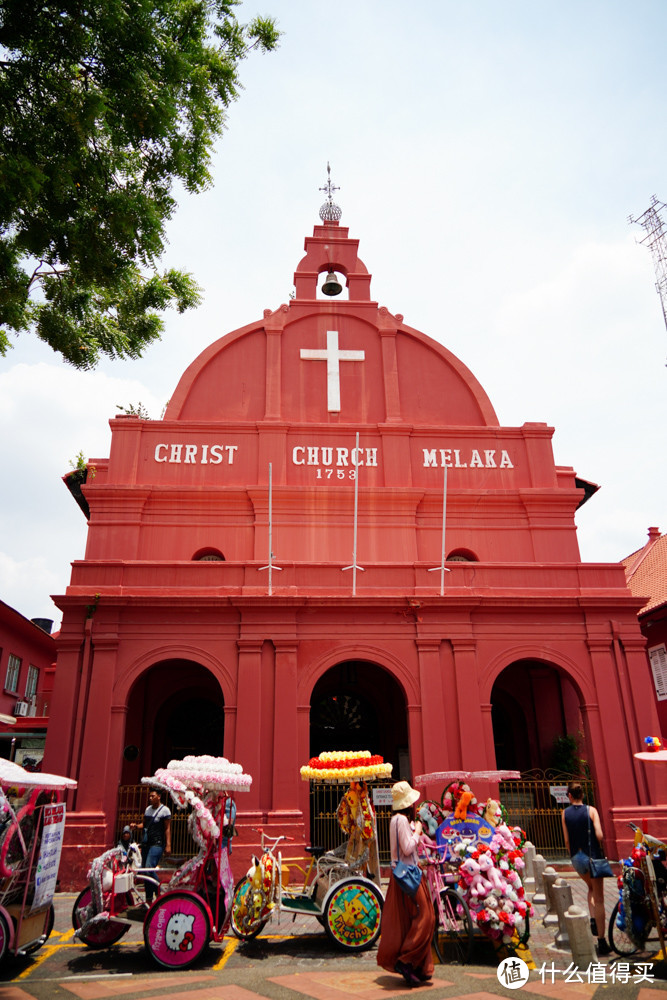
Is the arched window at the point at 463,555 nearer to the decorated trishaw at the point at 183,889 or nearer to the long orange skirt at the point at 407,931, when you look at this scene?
the decorated trishaw at the point at 183,889

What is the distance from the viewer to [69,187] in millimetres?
7906

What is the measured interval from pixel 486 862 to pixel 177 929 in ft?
10.1

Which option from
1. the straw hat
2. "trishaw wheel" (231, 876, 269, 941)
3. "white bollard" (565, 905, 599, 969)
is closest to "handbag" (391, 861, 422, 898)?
the straw hat

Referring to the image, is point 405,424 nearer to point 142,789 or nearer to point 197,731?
point 197,731

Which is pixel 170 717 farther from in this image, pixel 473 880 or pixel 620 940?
pixel 620 940

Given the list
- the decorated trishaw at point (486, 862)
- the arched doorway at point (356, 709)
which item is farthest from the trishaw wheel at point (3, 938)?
the arched doorway at point (356, 709)

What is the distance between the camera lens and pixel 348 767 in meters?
8.31

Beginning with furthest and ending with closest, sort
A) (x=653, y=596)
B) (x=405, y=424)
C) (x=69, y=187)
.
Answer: (x=653, y=596)
(x=405, y=424)
(x=69, y=187)

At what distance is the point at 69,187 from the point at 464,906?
8806 mm

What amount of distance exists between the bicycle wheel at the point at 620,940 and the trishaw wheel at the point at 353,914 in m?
2.28

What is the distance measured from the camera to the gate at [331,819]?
12155 mm

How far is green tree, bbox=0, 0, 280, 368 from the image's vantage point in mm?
7375

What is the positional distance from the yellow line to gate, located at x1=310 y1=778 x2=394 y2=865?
170 inches

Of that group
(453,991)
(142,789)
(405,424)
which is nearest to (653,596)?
(405,424)
